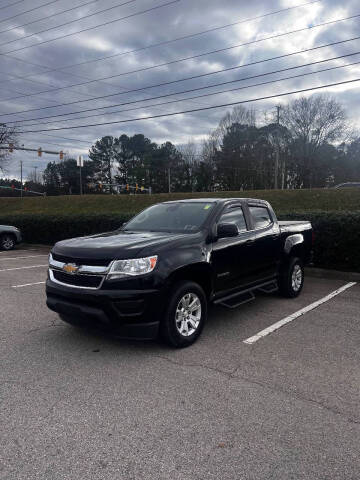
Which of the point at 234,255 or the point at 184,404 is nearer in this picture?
the point at 184,404

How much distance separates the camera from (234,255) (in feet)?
16.6

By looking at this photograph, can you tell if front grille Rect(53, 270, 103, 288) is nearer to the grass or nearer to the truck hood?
the truck hood

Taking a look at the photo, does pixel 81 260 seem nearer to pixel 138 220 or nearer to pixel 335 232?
pixel 138 220

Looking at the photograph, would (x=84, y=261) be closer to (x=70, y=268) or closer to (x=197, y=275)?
(x=70, y=268)

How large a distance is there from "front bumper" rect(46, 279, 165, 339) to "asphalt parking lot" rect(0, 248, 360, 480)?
348 mm

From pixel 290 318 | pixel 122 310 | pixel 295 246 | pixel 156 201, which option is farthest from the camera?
pixel 156 201

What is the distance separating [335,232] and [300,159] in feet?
158

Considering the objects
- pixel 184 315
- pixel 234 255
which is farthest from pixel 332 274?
pixel 184 315

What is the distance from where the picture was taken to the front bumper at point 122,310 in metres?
3.79

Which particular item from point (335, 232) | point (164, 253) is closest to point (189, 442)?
point (164, 253)

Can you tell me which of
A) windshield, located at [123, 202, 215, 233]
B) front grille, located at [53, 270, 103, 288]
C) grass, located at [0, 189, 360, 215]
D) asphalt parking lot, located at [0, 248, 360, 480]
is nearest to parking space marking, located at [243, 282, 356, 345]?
asphalt parking lot, located at [0, 248, 360, 480]

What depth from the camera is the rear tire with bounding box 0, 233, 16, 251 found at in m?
14.6

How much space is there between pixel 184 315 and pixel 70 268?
140 centimetres

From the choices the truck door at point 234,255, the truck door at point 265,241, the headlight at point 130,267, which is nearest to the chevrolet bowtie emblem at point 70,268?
the headlight at point 130,267
